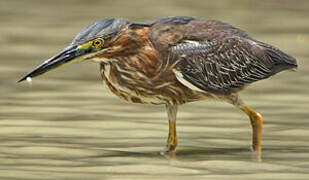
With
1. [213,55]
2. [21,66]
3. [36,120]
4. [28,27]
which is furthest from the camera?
[28,27]

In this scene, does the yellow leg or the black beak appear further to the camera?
the yellow leg

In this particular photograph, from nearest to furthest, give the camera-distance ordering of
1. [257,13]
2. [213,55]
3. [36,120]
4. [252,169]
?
[252,169] < [213,55] < [36,120] < [257,13]

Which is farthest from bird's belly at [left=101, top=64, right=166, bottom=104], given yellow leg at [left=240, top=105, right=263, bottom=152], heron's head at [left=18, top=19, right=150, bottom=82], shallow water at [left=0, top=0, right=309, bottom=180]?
yellow leg at [left=240, top=105, right=263, bottom=152]

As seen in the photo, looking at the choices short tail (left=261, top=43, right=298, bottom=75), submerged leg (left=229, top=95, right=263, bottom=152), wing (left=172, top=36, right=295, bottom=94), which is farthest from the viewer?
short tail (left=261, top=43, right=298, bottom=75)

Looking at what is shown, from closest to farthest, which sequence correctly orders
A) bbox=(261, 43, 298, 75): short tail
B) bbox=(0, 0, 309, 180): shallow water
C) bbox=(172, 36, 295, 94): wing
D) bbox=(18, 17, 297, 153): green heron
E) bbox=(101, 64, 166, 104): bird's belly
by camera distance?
bbox=(0, 0, 309, 180): shallow water < bbox=(18, 17, 297, 153): green heron < bbox=(101, 64, 166, 104): bird's belly < bbox=(172, 36, 295, 94): wing < bbox=(261, 43, 298, 75): short tail

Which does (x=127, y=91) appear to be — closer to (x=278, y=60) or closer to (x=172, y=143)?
(x=172, y=143)

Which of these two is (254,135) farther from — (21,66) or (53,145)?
(21,66)

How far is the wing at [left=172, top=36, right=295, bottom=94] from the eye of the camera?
9.31m

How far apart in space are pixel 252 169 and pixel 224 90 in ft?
3.66

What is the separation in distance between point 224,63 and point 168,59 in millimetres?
732

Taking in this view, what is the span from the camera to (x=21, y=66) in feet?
44.2

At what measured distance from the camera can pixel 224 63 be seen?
32.0 ft

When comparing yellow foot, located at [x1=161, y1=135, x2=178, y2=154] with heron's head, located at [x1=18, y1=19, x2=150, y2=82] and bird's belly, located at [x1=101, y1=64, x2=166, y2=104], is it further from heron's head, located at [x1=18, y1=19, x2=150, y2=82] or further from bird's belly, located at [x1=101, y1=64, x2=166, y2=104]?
heron's head, located at [x1=18, y1=19, x2=150, y2=82]

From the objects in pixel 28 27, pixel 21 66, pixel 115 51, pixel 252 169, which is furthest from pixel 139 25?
pixel 28 27
